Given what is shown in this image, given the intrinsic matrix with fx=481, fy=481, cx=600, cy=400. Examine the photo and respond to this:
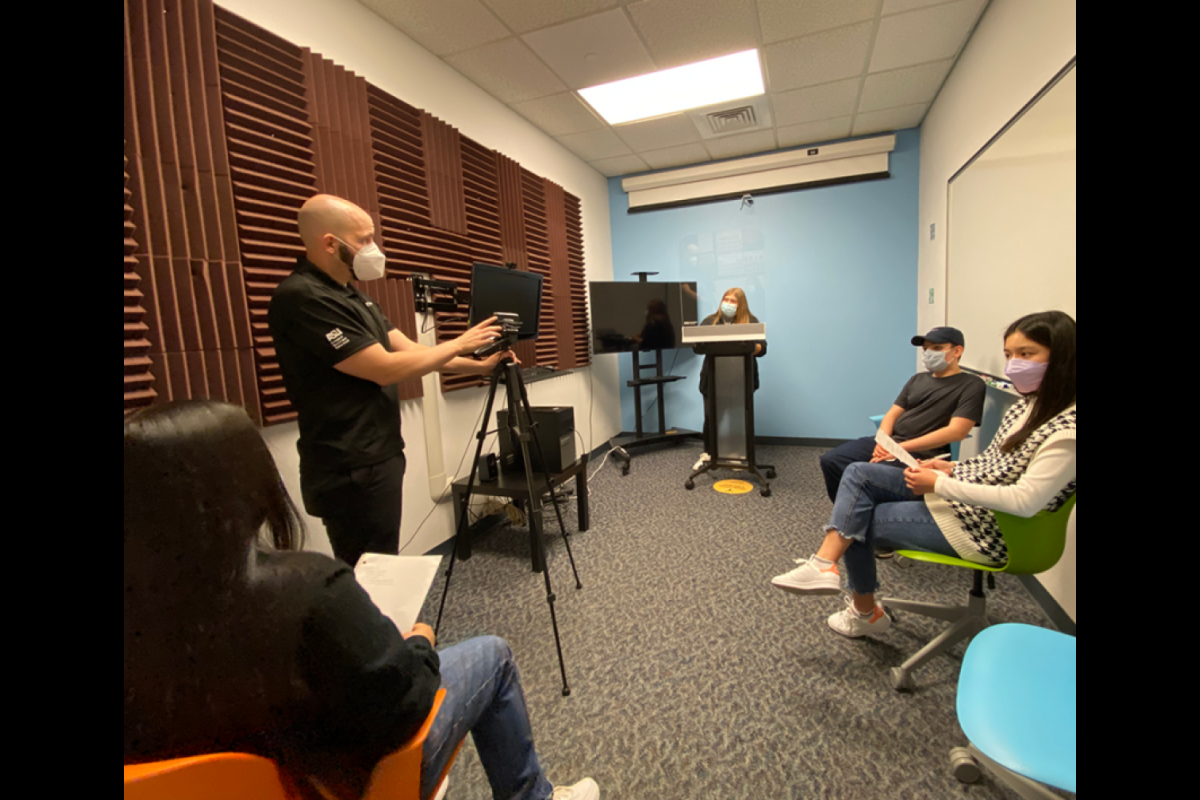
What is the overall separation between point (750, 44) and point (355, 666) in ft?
11.4

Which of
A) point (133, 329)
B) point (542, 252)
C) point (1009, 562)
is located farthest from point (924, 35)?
point (133, 329)

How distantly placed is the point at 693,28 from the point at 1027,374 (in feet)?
7.87

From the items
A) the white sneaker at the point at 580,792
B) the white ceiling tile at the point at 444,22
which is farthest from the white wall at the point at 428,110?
the white sneaker at the point at 580,792

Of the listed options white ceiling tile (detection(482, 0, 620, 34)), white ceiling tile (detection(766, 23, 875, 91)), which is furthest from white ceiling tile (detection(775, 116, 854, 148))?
white ceiling tile (detection(482, 0, 620, 34))

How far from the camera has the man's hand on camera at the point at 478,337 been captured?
5.57 feet

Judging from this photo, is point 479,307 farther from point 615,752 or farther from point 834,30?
point 834,30

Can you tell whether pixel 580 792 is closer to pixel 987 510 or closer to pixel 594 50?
pixel 987 510

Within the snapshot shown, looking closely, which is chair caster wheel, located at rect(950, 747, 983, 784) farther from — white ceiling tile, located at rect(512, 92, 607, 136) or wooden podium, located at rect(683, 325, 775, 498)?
white ceiling tile, located at rect(512, 92, 607, 136)

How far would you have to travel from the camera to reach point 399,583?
1.01m
